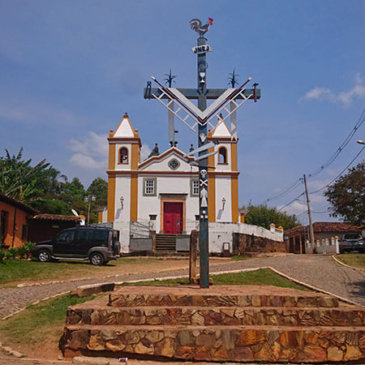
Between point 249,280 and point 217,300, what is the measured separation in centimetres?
671

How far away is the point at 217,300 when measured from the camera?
6.77 m

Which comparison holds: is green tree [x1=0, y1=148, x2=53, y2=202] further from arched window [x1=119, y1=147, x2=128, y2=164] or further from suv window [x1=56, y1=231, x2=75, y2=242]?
suv window [x1=56, y1=231, x2=75, y2=242]

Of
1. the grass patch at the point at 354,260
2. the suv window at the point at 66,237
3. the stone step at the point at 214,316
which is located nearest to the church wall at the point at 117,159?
the suv window at the point at 66,237

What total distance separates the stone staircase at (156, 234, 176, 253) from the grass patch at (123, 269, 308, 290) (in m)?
11.1

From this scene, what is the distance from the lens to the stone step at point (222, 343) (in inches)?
233

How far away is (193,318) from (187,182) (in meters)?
23.1

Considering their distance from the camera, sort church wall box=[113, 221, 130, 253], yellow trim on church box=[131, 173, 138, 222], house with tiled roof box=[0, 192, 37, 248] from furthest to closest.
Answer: yellow trim on church box=[131, 173, 138, 222] → church wall box=[113, 221, 130, 253] → house with tiled roof box=[0, 192, 37, 248]

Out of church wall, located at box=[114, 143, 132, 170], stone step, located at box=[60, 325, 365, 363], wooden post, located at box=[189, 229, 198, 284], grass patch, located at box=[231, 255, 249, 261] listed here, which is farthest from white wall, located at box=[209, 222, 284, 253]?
stone step, located at box=[60, 325, 365, 363]

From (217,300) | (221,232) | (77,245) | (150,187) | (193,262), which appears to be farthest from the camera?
(150,187)

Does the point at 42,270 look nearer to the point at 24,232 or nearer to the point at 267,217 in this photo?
the point at 24,232

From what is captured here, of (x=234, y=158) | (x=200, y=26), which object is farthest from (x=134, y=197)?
(x=200, y=26)

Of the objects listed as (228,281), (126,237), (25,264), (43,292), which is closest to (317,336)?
(228,281)

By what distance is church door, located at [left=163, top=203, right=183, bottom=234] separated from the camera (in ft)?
94.2

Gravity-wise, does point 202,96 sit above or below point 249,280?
above
